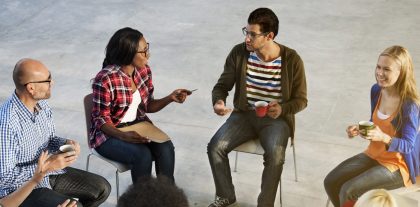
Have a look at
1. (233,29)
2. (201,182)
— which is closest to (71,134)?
(201,182)

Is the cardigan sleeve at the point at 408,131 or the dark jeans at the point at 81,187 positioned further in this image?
the dark jeans at the point at 81,187

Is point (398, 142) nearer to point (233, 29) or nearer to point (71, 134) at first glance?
point (71, 134)

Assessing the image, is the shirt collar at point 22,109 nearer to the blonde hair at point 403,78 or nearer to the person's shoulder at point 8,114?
the person's shoulder at point 8,114

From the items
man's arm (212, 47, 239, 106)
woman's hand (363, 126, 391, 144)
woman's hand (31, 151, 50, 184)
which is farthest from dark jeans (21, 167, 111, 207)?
woman's hand (363, 126, 391, 144)

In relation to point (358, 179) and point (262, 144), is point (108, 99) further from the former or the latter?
point (358, 179)

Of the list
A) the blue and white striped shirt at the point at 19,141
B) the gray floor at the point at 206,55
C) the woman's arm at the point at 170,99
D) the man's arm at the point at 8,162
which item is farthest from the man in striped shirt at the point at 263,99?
the man's arm at the point at 8,162

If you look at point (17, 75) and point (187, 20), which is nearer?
point (17, 75)

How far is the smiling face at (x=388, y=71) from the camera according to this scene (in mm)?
3619

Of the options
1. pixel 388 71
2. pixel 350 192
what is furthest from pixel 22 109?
pixel 388 71

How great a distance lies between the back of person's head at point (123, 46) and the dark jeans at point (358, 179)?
5.09 feet

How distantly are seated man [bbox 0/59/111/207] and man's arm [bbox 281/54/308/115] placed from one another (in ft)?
4.91

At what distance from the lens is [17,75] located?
3541 mm

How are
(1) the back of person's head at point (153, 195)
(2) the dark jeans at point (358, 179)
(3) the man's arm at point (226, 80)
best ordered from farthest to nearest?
(3) the man's arm at point (226, 80), (2) the dark jeans at point (358, 179), (1) the back of person's head at point (153, 195)

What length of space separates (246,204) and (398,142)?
1.33m
